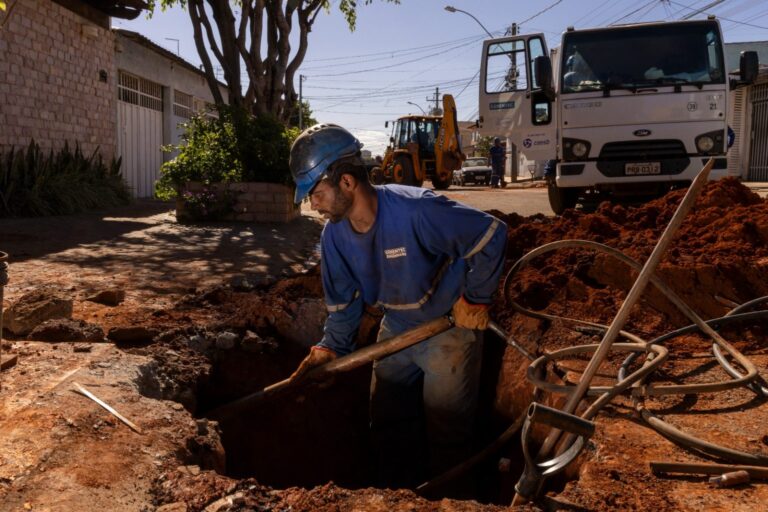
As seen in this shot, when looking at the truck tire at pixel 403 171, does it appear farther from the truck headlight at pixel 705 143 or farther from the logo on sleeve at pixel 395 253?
the logo on sleeve at pixel 395 253

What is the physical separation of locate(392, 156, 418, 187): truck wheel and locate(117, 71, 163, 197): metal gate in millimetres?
7172

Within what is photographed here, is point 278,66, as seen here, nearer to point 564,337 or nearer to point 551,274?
point 551,274

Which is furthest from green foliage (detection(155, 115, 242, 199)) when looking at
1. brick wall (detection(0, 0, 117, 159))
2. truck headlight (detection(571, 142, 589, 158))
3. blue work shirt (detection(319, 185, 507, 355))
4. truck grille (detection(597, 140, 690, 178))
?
blue work shirt (detection(319, 185, 507, 355))

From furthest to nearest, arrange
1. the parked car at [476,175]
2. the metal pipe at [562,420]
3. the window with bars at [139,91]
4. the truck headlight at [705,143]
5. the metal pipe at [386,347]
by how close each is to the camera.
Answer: the parked car at [476,175] < the window with bars at [139,91] < the truck headlight at [705,143] < the metal pipe at [386,347] < the metal pipe at [562,420]

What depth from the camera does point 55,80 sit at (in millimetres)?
13328

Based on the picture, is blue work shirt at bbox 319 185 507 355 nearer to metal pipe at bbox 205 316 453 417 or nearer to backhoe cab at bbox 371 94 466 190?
metal pipe at bbox 205 316 453 417

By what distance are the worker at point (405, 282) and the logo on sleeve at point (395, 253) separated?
0.03 ft

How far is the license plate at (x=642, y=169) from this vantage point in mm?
9461

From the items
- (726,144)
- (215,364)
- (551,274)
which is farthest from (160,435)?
(726,144)

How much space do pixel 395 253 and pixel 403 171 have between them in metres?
19.0

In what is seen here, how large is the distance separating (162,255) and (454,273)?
5326 millimetres

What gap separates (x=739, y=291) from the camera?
14.5 feet

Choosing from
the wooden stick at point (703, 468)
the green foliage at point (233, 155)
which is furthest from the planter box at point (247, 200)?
the wooden stick at point (703, 468)

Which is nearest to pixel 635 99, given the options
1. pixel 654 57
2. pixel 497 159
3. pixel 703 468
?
pixel 654 57
